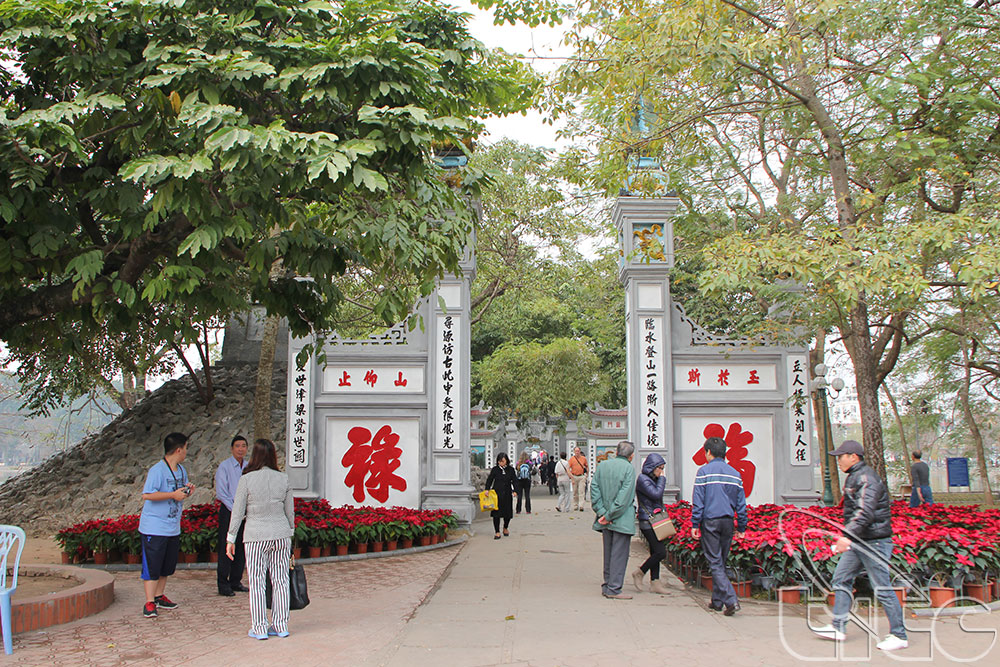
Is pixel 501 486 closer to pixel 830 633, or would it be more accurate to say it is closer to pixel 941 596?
pixel 941 596

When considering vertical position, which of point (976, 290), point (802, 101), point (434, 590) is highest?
point (802, 101)

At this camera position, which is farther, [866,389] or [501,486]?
[501,486]

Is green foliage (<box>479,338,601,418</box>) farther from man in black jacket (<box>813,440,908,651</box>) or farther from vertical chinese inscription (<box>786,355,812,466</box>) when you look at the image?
man in black jacket (<box>813,440,908,651</box>)

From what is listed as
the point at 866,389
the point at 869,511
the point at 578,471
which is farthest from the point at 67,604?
the point at 578,471

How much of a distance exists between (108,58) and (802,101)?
7044mm

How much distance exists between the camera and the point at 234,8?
5344 millimetres

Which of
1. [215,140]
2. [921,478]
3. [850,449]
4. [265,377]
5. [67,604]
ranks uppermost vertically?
[215,140]

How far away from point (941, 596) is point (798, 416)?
194 inches

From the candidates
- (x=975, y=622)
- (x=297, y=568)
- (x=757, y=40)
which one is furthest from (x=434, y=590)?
(x=757, y=40)

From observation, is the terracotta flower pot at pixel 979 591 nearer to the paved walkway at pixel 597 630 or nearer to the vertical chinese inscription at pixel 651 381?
the paved walkway at pixel 597 630

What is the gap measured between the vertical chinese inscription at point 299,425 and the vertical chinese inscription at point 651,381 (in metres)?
4.76

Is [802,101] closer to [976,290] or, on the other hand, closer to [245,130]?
[976,290]

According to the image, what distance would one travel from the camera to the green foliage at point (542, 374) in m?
22.3

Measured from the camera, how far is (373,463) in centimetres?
1173
